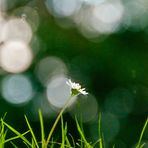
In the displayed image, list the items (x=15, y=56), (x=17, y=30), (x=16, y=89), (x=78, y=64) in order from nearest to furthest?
(x=16, y=89) < (x=78, y=64) < (x=15, y=56) < (x=17, y=30)

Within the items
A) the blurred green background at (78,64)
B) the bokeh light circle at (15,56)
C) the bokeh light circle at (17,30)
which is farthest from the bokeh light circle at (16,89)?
the bokeh light circle at (17,30)

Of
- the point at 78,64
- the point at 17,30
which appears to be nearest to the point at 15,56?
the point at 17,30

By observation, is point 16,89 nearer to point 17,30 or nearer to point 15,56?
point 15,56

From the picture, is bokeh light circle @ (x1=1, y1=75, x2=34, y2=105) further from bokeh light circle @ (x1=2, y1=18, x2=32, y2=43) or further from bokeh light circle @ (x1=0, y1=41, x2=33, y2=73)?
bokeh light circle @ (x1=2, y1=18, x2=32, y2=43)

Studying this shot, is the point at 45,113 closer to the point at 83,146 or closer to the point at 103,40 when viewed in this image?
the point at 103,40

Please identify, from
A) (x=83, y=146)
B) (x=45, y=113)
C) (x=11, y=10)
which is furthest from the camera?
(x=11, y=10)

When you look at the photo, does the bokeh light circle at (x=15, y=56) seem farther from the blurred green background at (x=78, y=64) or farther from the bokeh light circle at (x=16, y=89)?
the bokeh light circle at (x=16, y=89)

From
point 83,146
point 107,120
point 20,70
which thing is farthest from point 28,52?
point 83,146

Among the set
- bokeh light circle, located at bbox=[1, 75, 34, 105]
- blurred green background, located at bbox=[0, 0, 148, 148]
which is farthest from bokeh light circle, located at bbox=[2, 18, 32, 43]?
bokeh light circle, located at bbox=[1, 75, 34, 105]
